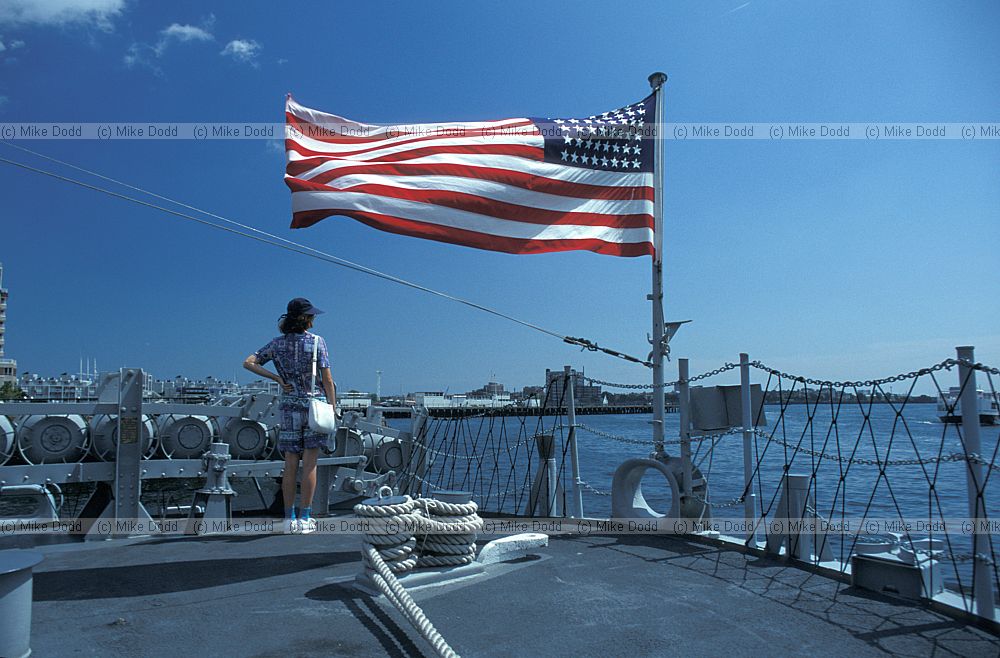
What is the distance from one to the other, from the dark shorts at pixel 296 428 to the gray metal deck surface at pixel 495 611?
2.28ft

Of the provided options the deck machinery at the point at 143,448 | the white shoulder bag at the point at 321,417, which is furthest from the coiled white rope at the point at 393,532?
the deck machinery at the point at 143,448

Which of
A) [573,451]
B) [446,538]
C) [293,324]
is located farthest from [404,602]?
[573,451]

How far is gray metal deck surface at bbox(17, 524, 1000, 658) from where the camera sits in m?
2.39

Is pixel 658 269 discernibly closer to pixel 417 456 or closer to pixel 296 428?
pixel 296 428

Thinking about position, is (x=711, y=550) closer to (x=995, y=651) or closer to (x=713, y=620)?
(x=713, y=620)

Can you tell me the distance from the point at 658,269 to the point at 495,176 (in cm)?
164

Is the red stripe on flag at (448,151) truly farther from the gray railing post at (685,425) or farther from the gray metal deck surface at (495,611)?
the gray metal deck surface at (495,611)

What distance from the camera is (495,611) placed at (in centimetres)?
278

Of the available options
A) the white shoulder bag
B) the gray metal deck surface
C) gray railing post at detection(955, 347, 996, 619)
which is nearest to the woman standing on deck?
the white shoulder bag

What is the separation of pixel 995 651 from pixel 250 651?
2.73 m

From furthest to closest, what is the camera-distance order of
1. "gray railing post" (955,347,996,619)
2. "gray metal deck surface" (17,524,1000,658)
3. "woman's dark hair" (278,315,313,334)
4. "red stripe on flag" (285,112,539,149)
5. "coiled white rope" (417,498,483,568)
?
"red stripe on flag" (285,112,539,149)
"woman's dark hair" (278,315,313,334)
"coiled white rope" (417,498,483,568)
"gray railing post" (955,347,996,619)
"gray metal deck surface" (17,524,1000,658)

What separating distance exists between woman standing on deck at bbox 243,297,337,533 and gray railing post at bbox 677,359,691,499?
2.55 meters

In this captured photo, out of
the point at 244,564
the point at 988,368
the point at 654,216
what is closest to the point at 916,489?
the point at 654,216

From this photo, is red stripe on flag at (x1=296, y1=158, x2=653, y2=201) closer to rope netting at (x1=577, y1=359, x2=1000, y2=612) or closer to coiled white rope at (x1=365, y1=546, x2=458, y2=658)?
rope netting at (x1=577, y1=359, x2=1000, y2=612)
